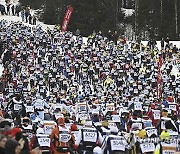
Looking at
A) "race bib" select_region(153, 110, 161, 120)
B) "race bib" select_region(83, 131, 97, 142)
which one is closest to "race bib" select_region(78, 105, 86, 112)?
"race bib" select_region(153, 110, 161, 120)

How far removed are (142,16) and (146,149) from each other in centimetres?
4900

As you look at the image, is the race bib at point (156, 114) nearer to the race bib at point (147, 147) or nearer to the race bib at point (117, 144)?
the race bib at point (147, 147)

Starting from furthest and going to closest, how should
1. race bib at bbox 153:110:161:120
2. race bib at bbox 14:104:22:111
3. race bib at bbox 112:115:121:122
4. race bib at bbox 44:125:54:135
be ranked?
1. race bib at bbox 14:104:22:111
2. race bib at bbox 153:110:161:120
3. race bib at bbox 112:115:121:122
4. race bib at bbox 44:125:54:135

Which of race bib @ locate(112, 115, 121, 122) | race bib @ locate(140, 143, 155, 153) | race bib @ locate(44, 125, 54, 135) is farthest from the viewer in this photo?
race bib @ locate(112, 115, 121, 122)

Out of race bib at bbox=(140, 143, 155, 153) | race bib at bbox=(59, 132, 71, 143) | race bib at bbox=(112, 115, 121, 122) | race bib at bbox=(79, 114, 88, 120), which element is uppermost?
race bib at bbox=(59, 132, 71, 143)

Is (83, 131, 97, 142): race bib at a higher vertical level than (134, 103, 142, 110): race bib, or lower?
higher

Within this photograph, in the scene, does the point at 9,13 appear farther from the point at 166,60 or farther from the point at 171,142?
the point at 171,142

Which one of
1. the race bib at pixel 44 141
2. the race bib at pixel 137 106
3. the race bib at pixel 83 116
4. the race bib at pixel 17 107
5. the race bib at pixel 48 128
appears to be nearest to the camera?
the race bib at pixel 44 141

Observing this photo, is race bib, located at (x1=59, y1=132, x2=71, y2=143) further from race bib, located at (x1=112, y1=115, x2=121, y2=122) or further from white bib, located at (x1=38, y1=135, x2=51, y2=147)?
race bib, located at (x1=112, y1=115, x2=121, y2=122)

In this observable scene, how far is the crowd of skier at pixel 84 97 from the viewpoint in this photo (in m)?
12.1

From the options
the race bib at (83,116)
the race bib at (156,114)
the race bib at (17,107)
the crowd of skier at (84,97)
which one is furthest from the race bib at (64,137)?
the race bib at (17,107)

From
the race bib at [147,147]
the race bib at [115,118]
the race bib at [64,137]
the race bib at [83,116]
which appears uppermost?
the race bib at [64,137]

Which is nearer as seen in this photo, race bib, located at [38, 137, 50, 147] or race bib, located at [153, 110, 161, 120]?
race bib, located at [38, 137, 50, 147]

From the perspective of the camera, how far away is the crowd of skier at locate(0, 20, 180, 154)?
39.6 ft
